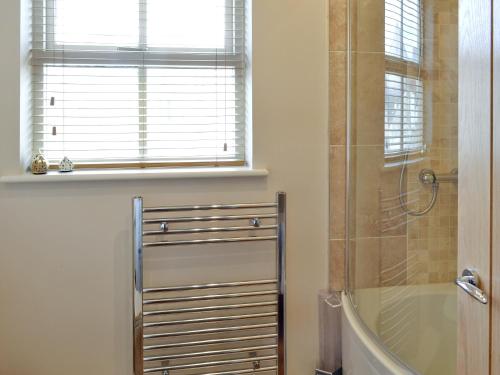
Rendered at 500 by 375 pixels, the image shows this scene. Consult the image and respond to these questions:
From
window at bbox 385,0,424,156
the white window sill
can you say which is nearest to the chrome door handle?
window at bbox 385,0,424,156

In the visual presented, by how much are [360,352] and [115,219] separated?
0.98 m

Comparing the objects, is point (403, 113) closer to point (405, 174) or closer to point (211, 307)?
point (405, 174)

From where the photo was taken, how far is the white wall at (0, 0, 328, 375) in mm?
1437

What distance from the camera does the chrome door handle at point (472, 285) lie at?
0.77m

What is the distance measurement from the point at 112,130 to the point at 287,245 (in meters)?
0.84

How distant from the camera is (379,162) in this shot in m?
1.38

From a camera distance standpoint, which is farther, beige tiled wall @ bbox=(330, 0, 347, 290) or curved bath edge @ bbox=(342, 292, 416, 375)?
beige tiled wall @ bbox=(330, 0, 347, 290)

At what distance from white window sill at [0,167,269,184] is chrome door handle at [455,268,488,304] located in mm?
852

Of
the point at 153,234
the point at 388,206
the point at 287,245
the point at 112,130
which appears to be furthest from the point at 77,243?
the point at 388,206

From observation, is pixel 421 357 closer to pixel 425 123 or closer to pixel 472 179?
pixel 472 179

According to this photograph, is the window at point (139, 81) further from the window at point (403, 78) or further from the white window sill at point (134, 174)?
the window at point (403, 78)

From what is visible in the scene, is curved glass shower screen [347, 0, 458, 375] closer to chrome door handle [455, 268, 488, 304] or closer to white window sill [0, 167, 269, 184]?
chrome door handle [455, 268, 488, 304]

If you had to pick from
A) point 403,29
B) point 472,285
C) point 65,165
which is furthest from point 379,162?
point 65,165

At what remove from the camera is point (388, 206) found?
136 cm
